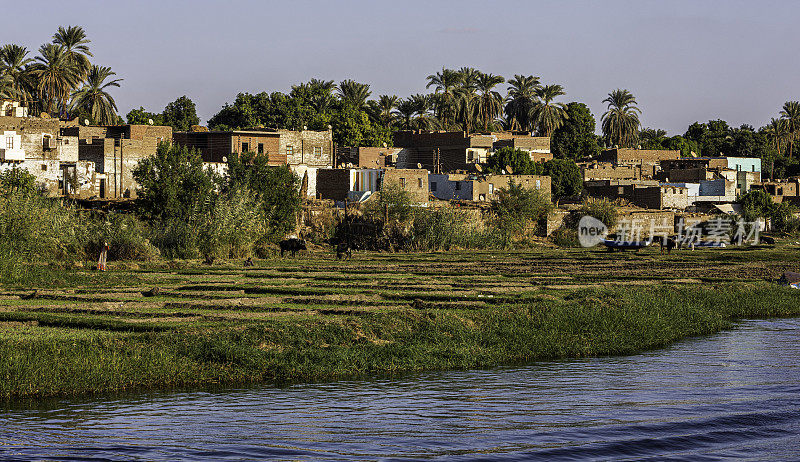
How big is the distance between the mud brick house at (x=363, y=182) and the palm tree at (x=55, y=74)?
25.2 metres

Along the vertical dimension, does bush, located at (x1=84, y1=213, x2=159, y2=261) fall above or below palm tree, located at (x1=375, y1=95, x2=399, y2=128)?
below

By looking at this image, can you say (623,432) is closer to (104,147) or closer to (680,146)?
(104,147)

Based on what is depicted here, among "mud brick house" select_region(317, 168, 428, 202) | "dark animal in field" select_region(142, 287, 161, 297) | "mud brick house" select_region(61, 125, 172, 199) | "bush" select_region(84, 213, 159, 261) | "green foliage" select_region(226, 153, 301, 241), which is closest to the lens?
"dark animal in field" select_region(142, 287, 161, 297)

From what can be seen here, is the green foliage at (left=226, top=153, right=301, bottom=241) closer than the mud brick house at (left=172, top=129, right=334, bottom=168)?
Yes

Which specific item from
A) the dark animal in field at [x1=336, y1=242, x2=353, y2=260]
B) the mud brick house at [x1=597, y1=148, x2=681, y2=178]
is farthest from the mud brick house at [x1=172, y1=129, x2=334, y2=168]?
the mud brick house at [x1=597, y1=148, x2=681, y2=178]

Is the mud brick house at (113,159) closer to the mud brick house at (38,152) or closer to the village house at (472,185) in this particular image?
the mud brick house at (38,152)

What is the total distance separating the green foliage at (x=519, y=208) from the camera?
69312mm

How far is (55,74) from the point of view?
268 ft

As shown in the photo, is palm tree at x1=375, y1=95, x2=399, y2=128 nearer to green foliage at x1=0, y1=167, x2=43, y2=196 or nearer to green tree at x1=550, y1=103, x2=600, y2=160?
green tree at x1=550, y1=103, x2=600, y2=160

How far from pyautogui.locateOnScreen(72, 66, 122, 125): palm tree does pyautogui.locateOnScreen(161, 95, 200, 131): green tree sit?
41.6 feet

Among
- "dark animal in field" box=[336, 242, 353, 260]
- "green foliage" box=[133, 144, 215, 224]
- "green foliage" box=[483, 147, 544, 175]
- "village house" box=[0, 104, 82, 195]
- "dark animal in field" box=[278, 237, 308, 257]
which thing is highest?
"green foliage" box=[483, 147, 544, 175]

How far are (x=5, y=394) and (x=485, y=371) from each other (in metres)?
9.68

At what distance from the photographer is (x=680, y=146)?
120m

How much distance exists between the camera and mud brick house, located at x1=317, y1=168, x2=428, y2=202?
236ft
